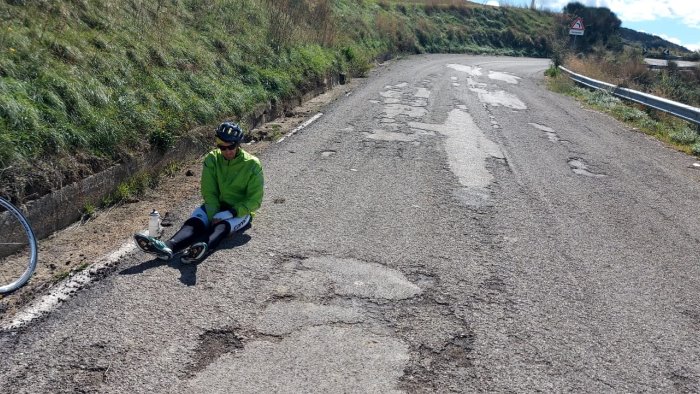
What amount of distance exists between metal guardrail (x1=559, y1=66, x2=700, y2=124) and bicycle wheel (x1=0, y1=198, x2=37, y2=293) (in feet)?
38.9

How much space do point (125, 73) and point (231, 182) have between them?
3580 mm

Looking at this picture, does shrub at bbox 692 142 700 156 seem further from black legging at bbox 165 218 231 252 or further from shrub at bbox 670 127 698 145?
black legging at bbox 165 218 231 252

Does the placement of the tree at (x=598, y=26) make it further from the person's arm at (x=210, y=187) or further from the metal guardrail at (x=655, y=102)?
the person's arm at (x=210, y=187)

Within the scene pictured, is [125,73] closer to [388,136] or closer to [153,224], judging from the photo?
[153,224]

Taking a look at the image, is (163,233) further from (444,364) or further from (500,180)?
(500,180)

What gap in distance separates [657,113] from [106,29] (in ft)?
41.7

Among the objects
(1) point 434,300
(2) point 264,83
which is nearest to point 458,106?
(2) point 264,83

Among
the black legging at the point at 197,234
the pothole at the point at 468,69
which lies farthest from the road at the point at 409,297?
the pothole at the point at 468,69

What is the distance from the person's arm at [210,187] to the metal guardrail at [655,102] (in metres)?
10.2

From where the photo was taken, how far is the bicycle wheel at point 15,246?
4453mm

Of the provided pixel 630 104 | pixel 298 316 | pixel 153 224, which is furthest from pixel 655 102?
pixel 298 316

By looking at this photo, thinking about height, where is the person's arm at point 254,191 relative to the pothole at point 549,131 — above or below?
above

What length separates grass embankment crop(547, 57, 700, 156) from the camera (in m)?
11.8

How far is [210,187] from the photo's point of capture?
563 centimetres
